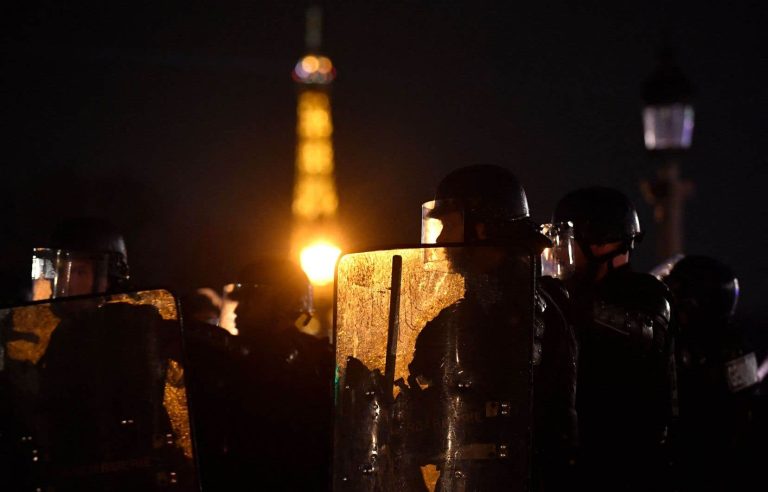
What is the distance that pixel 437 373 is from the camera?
3424 mm

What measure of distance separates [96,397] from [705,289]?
439cm

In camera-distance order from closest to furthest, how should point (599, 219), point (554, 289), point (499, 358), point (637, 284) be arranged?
point (499, 358)
point (554, 289)
point (637, 284)
point (599, 219)

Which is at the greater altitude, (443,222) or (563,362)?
(443,222)

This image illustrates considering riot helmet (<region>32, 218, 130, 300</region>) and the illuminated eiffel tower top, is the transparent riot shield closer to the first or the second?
riot helmet (<region>32, 218, 130, 300</region>)

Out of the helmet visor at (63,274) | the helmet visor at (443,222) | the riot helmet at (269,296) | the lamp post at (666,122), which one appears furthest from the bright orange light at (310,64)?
the helmet visor at (443,222)

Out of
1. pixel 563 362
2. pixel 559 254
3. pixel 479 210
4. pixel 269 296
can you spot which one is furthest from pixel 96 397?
pixel 269 296

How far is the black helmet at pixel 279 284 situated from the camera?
6258mm

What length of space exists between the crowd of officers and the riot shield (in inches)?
6.8

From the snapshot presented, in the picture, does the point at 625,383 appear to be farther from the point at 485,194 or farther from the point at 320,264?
the point at 320,264

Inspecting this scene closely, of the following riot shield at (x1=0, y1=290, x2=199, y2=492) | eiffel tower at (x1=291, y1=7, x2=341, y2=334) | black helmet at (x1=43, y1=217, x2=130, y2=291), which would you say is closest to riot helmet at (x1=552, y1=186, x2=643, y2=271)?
riot shield at (x1=0, y1=290, x2=199, y2=492)

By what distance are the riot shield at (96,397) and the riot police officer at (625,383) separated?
176cm

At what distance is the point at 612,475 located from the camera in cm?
445

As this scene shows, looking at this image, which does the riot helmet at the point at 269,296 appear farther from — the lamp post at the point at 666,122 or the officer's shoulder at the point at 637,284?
the lamp post at the point at 666,122

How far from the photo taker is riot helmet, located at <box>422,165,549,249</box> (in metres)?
3.86
